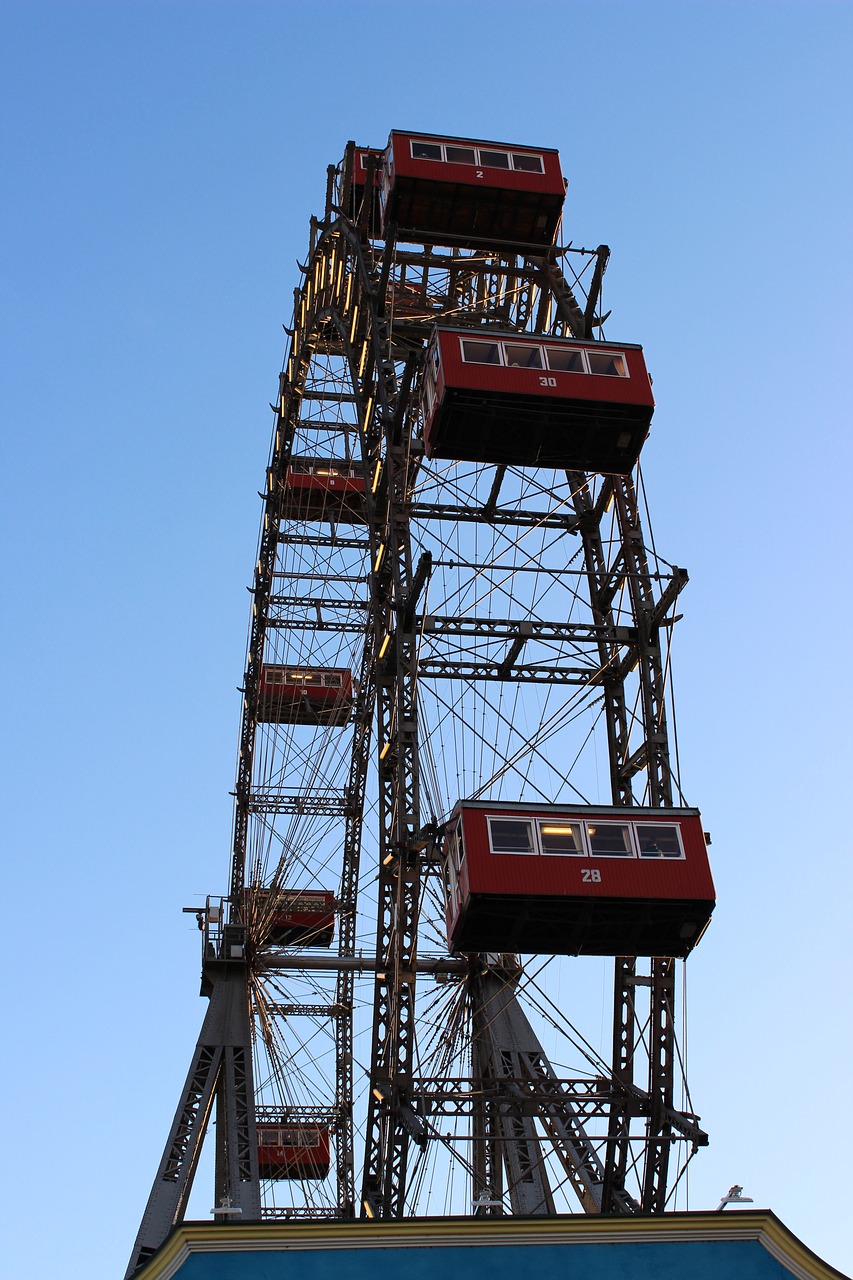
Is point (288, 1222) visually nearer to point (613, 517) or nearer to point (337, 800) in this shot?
point (613, 517)

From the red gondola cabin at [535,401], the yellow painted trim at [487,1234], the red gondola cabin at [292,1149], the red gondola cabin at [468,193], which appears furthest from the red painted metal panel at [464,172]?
the red gondola cabin at [292,1149]

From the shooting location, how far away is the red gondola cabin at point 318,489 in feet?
138

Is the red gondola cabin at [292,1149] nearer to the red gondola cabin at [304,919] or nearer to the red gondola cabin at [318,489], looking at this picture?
the red gondola cabin at [304,919]

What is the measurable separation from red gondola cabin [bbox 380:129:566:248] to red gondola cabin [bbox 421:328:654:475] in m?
4.68

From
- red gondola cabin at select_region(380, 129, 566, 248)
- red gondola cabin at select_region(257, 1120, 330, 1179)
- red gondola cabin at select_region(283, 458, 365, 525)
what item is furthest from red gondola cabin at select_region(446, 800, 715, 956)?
red gondola cabin at select_region(283, 458, 365, 525)

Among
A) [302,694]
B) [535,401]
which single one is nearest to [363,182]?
[535,401]

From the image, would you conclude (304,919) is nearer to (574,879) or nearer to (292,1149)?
(292,1149)

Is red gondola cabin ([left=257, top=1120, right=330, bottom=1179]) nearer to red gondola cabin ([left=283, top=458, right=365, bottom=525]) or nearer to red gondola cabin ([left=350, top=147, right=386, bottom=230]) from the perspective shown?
red gondola cabin ([left=283, top=458, right=365, bottom=525])

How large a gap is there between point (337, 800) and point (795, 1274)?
81.4 ft

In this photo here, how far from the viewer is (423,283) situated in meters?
34.3

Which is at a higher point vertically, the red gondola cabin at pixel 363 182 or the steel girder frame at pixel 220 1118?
the red gondola cabin at pixel 363 182

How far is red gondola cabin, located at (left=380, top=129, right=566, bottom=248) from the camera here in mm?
31812

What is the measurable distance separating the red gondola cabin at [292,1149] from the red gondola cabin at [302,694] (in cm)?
1077

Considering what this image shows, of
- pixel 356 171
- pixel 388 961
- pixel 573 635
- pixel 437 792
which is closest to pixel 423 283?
pixel 356 171
